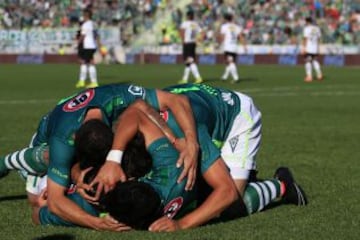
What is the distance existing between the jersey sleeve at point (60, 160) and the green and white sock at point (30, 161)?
2.62 feet

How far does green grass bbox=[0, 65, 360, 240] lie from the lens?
6.43 m

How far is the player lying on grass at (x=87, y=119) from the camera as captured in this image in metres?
6.38

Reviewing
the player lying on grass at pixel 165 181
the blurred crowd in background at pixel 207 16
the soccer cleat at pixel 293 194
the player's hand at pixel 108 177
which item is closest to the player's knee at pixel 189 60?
the blurred crowd in background at pixel 207 16

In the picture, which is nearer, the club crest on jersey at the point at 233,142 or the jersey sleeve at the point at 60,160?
the jersey sleeve at the point at 60,160

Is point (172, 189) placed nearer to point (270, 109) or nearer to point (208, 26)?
point (270, 109)

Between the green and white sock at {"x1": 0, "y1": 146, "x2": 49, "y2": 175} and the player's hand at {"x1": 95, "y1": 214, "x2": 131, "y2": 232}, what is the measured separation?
109cm

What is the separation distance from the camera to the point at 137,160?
647 cm

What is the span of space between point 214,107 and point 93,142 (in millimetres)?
1411

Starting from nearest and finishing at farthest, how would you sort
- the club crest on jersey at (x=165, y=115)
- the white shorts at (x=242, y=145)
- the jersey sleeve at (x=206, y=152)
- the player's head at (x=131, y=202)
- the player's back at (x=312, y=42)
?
the player's head at (x=131, y=202) < the jersey sleeve at (x=206, y=152) < the club crest on jersey at (x=165, y=115) < the white shorts at (x=242, y=145) < the player's back at (x=312, y=42)

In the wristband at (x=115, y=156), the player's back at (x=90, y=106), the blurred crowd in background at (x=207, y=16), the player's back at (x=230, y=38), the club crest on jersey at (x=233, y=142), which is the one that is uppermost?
the player's back at (x=90, y=106)

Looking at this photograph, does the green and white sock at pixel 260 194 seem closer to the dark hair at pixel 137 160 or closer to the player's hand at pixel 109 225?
the dark hair at pixel 137 160

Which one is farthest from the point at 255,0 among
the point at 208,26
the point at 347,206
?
the point at 347,206

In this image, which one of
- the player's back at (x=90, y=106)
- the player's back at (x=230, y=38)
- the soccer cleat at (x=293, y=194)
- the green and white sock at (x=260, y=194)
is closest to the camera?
the player's back at (x=90, y=106)

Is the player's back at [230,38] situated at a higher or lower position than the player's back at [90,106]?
lower
